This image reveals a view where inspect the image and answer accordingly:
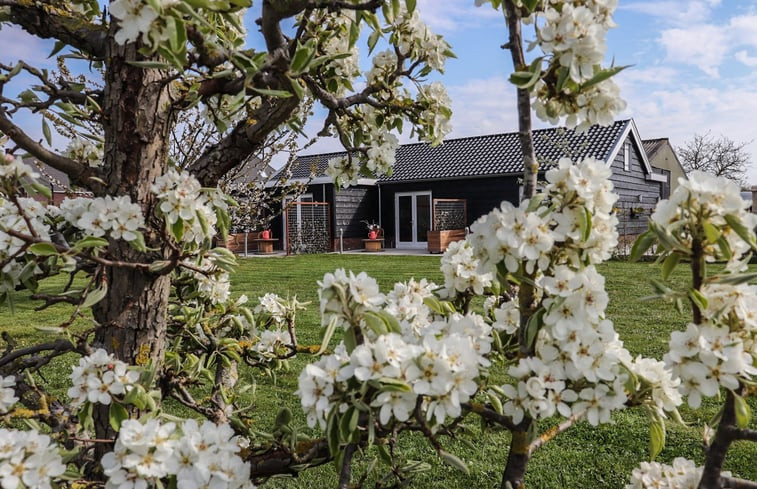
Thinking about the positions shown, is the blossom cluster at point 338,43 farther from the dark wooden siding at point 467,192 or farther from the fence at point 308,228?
the fence at point 308,228

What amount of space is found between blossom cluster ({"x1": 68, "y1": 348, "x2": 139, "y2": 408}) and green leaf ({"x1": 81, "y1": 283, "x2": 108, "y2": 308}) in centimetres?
11

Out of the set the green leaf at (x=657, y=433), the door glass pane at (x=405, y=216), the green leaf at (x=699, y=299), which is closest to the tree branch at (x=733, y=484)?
the green leaf at (x=657, y=433)

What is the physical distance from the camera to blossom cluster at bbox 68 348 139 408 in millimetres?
1159

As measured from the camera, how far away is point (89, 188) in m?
1.42

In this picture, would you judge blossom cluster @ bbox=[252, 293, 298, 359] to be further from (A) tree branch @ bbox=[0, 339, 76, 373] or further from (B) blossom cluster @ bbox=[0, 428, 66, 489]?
(B) blossom cluster @ bbox=[0, 428, 66, 489]

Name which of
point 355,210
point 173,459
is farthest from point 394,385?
point 355,210

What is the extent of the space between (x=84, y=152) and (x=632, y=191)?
16.6 meters

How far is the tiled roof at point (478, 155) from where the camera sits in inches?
563

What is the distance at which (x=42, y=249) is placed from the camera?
1.13m

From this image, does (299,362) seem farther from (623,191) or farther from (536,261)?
(623,191)

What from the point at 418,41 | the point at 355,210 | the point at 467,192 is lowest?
the point at 418,41

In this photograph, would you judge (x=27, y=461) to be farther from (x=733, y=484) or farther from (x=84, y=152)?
(x=733, y=484)

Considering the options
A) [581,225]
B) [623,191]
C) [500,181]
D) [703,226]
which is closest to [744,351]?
[703,226]

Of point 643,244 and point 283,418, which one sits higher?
point 643,244
